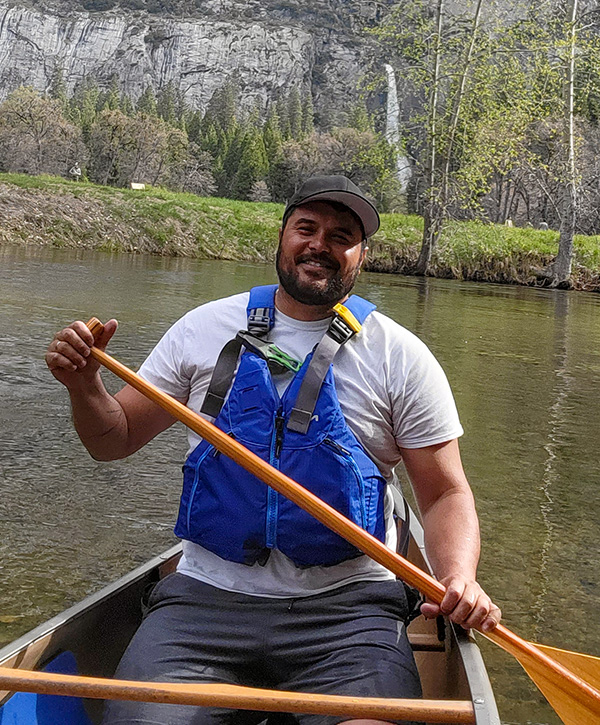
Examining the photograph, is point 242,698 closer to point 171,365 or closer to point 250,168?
point 171,365

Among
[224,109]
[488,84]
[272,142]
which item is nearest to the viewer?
[488,84]

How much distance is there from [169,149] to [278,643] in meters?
51.4

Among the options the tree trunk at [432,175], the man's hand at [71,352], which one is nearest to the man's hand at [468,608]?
the man's hand at [71,352]

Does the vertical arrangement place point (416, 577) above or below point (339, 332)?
below

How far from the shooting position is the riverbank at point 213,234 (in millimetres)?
19484

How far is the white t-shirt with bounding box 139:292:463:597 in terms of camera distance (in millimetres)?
1914

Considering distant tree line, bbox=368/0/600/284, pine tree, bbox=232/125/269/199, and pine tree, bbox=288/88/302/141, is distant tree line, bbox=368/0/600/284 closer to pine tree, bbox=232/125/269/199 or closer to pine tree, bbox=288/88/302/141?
pine tree, bbox=232/125/269/199

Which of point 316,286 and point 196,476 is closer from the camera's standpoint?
point 196,476

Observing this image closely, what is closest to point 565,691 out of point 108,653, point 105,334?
point 108,653

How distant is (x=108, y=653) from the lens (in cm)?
207

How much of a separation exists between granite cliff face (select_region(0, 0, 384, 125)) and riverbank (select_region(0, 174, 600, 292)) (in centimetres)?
7294

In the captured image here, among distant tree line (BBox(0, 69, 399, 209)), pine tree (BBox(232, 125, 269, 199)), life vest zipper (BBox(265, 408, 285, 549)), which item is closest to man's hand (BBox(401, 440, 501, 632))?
life vest zipper (BBox(265, 408, 285, 549))

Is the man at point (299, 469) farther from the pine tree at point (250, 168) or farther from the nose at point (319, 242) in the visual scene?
the pine tree at point (250, 168)

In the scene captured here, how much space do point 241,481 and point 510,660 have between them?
122 cm
